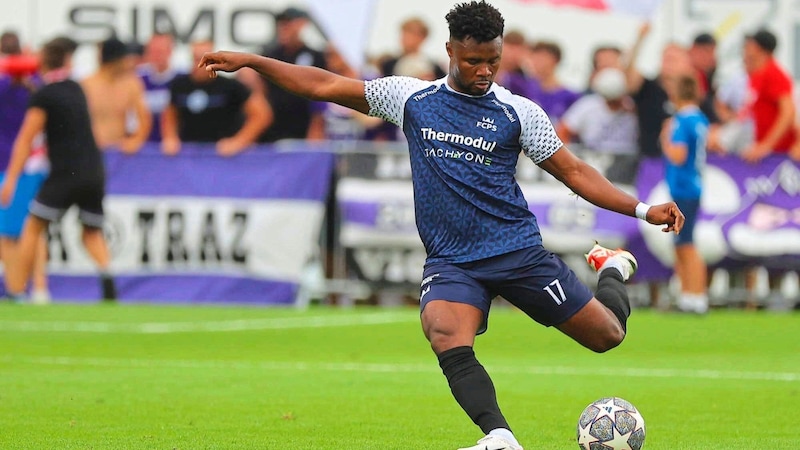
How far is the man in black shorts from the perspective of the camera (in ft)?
58.4

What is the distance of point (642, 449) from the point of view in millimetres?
7941

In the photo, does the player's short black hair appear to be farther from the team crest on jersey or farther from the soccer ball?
the soccer ball

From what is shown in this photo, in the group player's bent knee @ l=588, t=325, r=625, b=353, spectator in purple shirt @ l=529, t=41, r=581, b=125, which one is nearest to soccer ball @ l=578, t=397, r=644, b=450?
player's bent knee @ l=588, t=325, r=625, b=353

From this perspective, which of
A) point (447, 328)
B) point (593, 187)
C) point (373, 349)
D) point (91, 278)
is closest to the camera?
point (447, 328)

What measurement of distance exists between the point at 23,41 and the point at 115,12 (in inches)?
58.8

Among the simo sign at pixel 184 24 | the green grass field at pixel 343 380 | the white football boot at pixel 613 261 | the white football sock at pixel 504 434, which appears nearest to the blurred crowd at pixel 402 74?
the green grass field at pixel 343 380

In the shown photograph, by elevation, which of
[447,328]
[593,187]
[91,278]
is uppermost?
[593,187]

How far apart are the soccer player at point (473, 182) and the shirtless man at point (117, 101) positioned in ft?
37.2

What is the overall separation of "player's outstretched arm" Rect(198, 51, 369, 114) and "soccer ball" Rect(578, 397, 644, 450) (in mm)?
1870

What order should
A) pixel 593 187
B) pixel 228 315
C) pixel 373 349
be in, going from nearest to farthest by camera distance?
pixel 593 187 → pixel 373 349 → pixel 228 315

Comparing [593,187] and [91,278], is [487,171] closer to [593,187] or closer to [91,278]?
[593,187]

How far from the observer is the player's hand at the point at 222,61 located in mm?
7574

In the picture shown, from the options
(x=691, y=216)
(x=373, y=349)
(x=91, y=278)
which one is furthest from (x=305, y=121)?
(x=373, y=349)

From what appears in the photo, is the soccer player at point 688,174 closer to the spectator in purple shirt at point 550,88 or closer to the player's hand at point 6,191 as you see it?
the spectator in purple shirt at point 550,88
